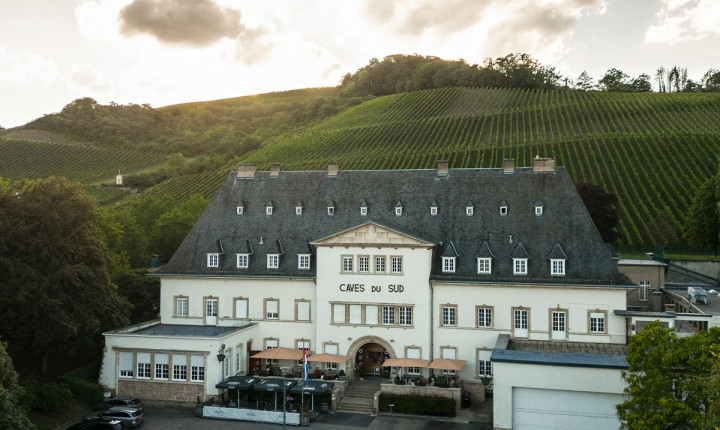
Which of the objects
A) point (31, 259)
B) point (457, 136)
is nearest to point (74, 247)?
point (31, 259)

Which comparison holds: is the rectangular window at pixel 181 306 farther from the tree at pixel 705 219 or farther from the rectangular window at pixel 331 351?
the tree at pixel 705 219

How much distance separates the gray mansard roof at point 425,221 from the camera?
3803 centimetres

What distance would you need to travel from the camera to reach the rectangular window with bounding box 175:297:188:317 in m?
42.9

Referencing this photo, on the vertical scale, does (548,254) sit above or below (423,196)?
below

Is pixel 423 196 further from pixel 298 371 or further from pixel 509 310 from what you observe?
pixel 298 371

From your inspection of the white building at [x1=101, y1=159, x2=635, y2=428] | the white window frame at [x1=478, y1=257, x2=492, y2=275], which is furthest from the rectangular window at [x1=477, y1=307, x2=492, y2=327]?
the white window frame at [x1=478, y1=257, x2=492, y2=275]

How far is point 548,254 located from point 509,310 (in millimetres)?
4247

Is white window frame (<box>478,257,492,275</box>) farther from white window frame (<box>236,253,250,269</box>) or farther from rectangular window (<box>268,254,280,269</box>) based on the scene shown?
white window frame (<box>236,253,250,269</box>)

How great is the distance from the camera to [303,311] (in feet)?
135

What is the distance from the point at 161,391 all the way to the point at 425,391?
1571 centimetres

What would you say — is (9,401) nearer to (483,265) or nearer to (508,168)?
(483,265)

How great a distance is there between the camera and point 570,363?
29.7 metres

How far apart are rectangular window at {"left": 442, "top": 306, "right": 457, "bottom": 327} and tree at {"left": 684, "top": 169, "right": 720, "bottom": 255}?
113 feet

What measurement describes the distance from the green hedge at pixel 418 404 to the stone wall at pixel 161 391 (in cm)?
1084
